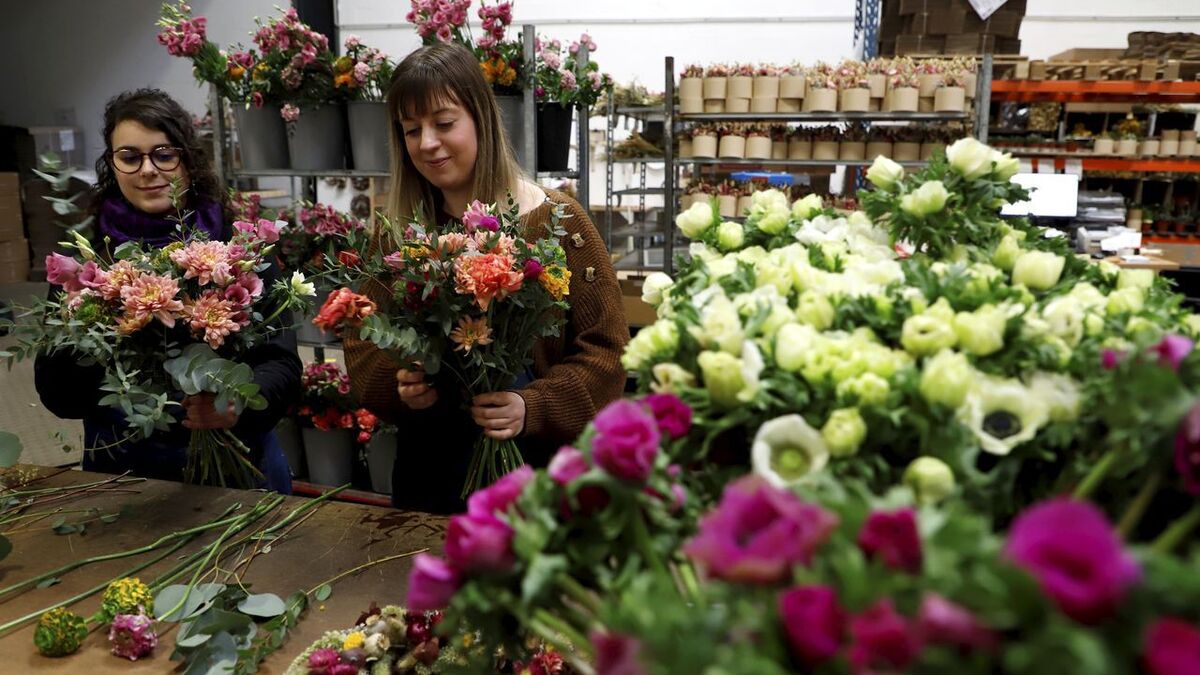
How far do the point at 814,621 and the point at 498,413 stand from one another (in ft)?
4.05

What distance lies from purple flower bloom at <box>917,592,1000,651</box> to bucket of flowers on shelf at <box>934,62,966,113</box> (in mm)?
4739

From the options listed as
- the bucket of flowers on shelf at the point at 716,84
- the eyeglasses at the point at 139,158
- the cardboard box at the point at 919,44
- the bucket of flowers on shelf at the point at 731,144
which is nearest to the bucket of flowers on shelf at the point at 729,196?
the bucket of flowers on shelf at the point at 731,144

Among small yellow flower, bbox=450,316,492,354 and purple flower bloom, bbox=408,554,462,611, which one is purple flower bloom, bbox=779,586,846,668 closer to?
purple flower bloom, bbox=408,554,462,611

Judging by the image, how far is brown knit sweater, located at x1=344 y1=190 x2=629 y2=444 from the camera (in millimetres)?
1817

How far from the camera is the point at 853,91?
4.65 metres

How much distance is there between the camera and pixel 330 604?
1313mm

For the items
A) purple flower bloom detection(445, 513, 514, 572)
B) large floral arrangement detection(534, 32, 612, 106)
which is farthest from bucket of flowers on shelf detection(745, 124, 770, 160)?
purple flower bloom detection(445, 513, 514, 572)

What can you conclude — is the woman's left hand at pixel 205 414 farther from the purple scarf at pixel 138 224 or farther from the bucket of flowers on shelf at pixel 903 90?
the bucket of flowers on shelf at pixel 903 90

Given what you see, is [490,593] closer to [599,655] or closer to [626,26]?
[599,655]

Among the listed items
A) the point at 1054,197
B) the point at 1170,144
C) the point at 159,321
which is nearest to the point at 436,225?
the point at 159,321

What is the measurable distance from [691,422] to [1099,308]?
0.40 metres

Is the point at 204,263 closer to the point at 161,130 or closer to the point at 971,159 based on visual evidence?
the point at 161,130

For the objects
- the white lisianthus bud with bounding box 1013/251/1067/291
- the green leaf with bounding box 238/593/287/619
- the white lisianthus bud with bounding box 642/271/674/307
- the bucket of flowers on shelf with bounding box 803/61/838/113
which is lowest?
the green leaf with bounding box 238/593/287/619

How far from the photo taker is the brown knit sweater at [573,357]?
5.96 feet
